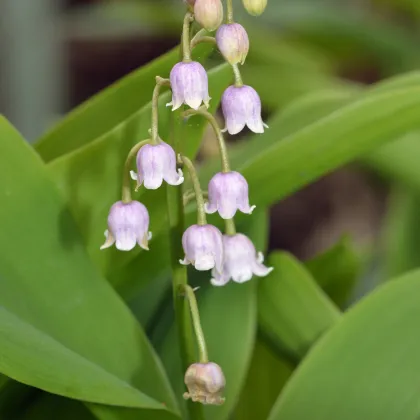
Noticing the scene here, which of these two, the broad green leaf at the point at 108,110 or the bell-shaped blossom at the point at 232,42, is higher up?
the bell-shaped blossom at the point at 232,42

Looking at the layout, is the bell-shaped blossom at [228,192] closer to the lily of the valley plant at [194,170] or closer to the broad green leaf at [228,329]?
the lily of the valley plant at [194,170]

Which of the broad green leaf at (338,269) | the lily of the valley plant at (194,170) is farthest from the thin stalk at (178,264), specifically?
the broad green leaf at (338,269)

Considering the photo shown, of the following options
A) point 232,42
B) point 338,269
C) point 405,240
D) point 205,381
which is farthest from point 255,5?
point 405,240

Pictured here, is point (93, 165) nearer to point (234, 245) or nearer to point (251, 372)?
point (234, 245)

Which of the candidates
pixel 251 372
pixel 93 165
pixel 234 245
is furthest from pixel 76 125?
pixel 251 372

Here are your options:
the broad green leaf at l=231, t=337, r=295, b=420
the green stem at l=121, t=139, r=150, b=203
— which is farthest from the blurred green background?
the green stem at l=121, t=139, r=150, b=203
